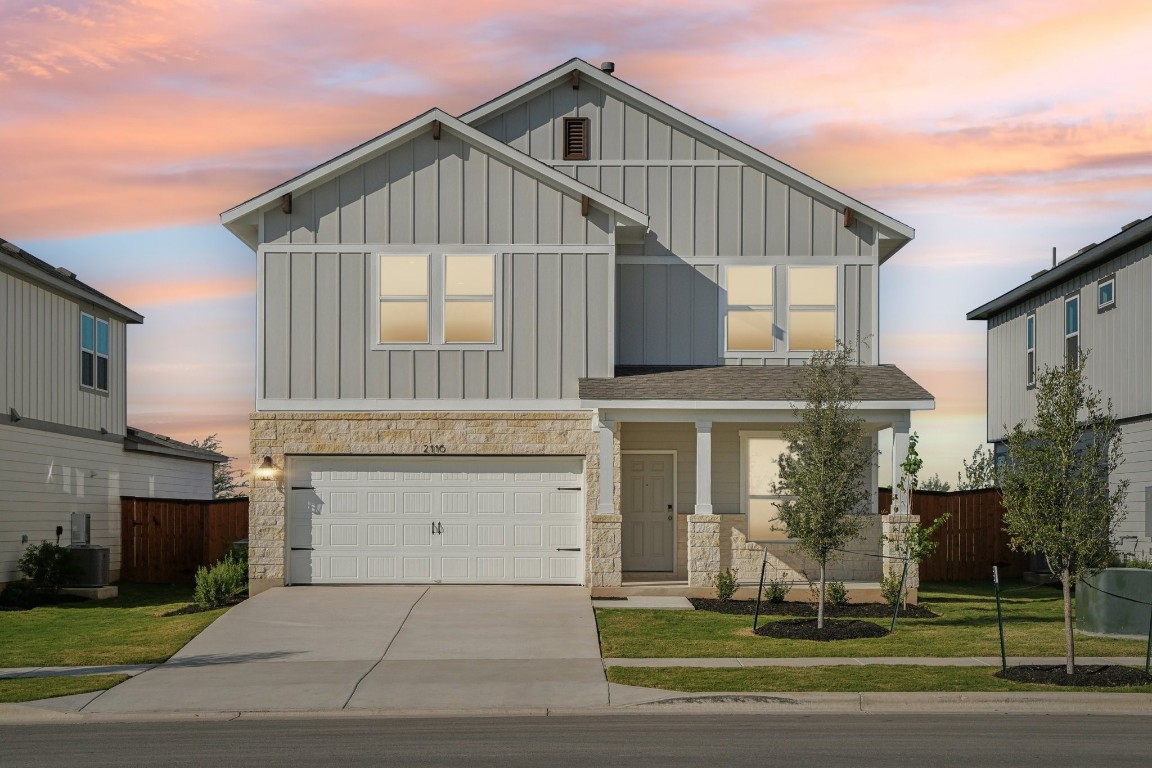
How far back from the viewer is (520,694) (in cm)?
1497

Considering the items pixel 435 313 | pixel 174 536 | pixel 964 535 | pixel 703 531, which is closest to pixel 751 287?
pixel 703 531

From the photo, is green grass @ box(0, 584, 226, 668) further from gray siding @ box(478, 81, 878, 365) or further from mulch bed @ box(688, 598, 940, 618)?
gray siding @ box(478, 81, 878, 365)

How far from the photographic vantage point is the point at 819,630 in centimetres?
1905

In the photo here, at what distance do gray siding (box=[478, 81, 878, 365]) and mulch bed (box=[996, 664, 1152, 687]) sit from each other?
10126 mm

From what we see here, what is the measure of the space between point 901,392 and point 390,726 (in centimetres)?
1280

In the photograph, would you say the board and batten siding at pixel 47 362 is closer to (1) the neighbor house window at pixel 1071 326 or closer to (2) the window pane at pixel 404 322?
(2) the window pane at pixel 404 322

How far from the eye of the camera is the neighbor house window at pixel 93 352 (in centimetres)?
2969

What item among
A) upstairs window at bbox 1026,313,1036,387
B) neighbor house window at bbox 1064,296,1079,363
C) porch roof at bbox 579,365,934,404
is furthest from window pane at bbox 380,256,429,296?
upstairs window at bbox 1026,313,1036,387

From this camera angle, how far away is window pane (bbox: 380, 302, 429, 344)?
24.2 meters

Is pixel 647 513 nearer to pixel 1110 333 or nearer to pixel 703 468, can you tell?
pixel 703 468

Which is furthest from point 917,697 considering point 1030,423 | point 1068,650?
point 1030,423

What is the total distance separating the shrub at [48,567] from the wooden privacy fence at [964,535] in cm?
1762

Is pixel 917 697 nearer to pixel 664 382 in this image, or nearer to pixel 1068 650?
pixel 1068 650

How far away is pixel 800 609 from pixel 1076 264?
1058 cm
